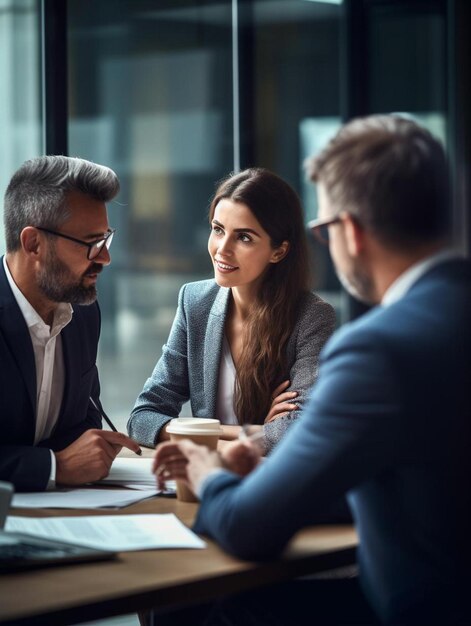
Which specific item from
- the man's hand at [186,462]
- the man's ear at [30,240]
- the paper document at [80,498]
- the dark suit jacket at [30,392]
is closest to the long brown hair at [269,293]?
the dark suit jacket at [30,392]

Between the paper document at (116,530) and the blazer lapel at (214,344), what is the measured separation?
106 centimetres

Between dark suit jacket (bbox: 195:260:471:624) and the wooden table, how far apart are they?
0.14 metres

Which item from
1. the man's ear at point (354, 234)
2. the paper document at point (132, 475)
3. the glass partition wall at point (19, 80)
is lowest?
the paper document at point (132, 475)

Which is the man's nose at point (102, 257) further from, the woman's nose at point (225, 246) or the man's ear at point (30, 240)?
the woman's nose at point (225, 246)

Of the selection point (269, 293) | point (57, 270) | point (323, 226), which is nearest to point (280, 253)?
point (269, 293)

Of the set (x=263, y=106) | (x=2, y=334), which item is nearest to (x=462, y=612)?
(x=2, y=334)

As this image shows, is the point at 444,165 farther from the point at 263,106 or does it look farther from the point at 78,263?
the point at 263,106

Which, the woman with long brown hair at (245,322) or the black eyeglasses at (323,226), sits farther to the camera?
the woman with long brown hair at (245,322)

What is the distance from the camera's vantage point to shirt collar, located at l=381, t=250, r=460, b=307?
5.11 feet

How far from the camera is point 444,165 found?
158cm

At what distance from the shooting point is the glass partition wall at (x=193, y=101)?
17.0 feet

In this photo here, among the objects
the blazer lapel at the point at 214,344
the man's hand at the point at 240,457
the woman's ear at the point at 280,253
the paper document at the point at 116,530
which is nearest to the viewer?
the paper document at the point at 116,530

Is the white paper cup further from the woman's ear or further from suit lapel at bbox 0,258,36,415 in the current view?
the woman's ear

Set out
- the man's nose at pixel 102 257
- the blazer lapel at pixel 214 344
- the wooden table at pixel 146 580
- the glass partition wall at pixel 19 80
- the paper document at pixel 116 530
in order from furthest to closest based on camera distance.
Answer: the glass partition wall at pixel 19 80, the blazer lapel at pixel 214 344, the man's nose at pixel 102 257, the paper document at pixel 116 530, the wooden table at pixel 146 580
